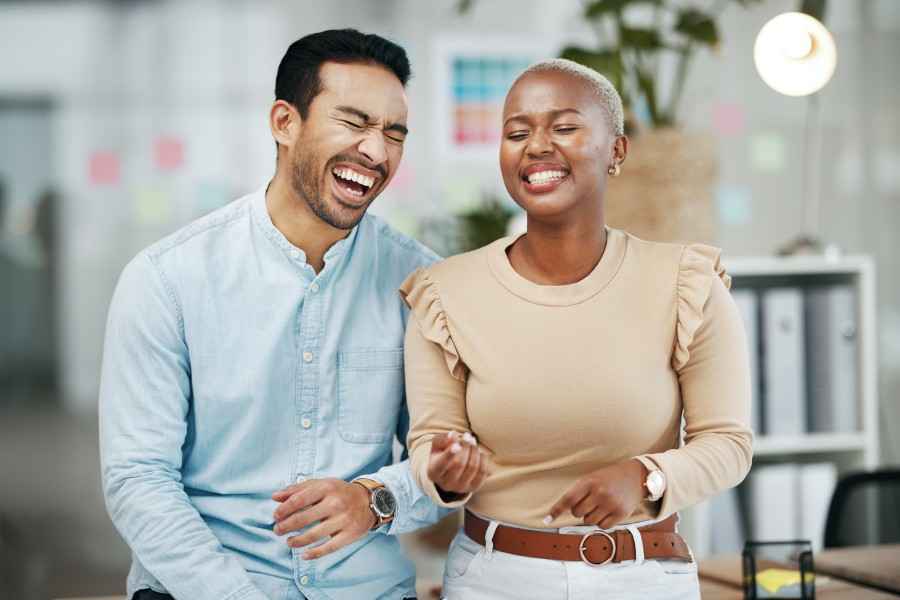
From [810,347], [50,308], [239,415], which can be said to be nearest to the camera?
[239,415]

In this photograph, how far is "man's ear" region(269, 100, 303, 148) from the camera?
6.15 feet

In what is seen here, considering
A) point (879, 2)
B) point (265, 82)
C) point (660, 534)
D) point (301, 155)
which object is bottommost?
point (660, 534)

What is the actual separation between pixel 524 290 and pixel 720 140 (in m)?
3.21

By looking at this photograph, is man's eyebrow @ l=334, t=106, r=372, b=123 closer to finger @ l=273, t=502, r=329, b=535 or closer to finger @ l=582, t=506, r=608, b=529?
finger @ l=273, t=502, r=329, b=535

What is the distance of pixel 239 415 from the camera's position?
71.4 inches

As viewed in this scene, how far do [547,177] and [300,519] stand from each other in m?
0.60

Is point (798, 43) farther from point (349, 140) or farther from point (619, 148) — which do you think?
point (349, 140)

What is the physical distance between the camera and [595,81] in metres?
1.62

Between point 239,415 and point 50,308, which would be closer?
point 239,415

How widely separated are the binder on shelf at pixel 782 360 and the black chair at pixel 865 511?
421mm

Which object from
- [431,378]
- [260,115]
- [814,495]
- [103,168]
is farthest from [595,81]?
[103,168]

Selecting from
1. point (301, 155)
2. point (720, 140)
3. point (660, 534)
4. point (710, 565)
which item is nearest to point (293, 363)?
point (301, 155)

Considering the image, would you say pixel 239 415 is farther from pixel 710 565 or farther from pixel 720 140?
pixel 720 140

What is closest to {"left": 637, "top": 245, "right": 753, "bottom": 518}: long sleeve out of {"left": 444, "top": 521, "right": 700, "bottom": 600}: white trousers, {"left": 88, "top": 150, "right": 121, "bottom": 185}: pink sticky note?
{"left": 444, "top": 521, "right": 700, "bottom": 600}: white trousers
